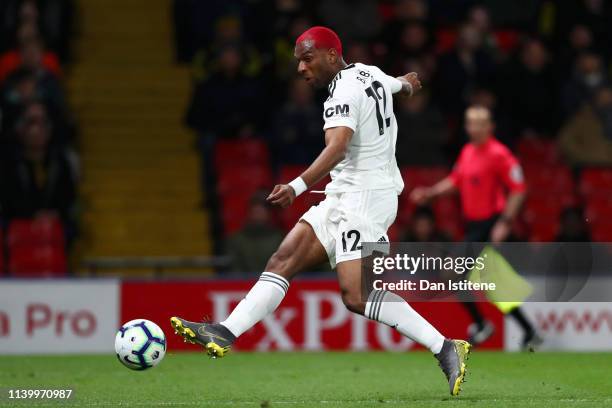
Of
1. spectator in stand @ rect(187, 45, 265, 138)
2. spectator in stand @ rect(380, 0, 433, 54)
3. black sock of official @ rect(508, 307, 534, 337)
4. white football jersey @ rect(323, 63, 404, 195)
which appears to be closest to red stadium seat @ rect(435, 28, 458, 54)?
spectator in stand @ rect(380, 0, 433, 54)

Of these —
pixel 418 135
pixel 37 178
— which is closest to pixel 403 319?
pixel 37 178

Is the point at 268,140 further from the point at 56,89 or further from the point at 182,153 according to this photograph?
the point at 56,89

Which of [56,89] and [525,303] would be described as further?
[56,89]

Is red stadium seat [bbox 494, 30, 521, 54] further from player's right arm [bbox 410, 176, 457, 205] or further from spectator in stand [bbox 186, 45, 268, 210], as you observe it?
player's right arm [bbox 410, 176, 457, 205]

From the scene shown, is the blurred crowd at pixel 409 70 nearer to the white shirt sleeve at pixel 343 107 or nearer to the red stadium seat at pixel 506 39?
the red stadium seat at pixel 506 39

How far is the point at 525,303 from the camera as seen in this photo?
40.2 feet

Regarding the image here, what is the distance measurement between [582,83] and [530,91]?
2.27ft

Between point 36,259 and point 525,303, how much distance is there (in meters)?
4.93

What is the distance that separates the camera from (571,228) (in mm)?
13406

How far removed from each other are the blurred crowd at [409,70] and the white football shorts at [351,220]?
676 cm

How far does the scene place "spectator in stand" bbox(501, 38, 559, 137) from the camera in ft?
51.2

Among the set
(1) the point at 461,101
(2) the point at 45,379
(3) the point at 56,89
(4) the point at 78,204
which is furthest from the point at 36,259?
(1) the point at 461,101

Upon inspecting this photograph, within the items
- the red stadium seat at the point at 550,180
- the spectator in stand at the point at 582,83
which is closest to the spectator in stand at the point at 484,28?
the spectator in stand at the point at 582,83

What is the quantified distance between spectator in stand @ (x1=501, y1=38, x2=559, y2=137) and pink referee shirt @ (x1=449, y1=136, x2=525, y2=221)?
3973 millimetres
